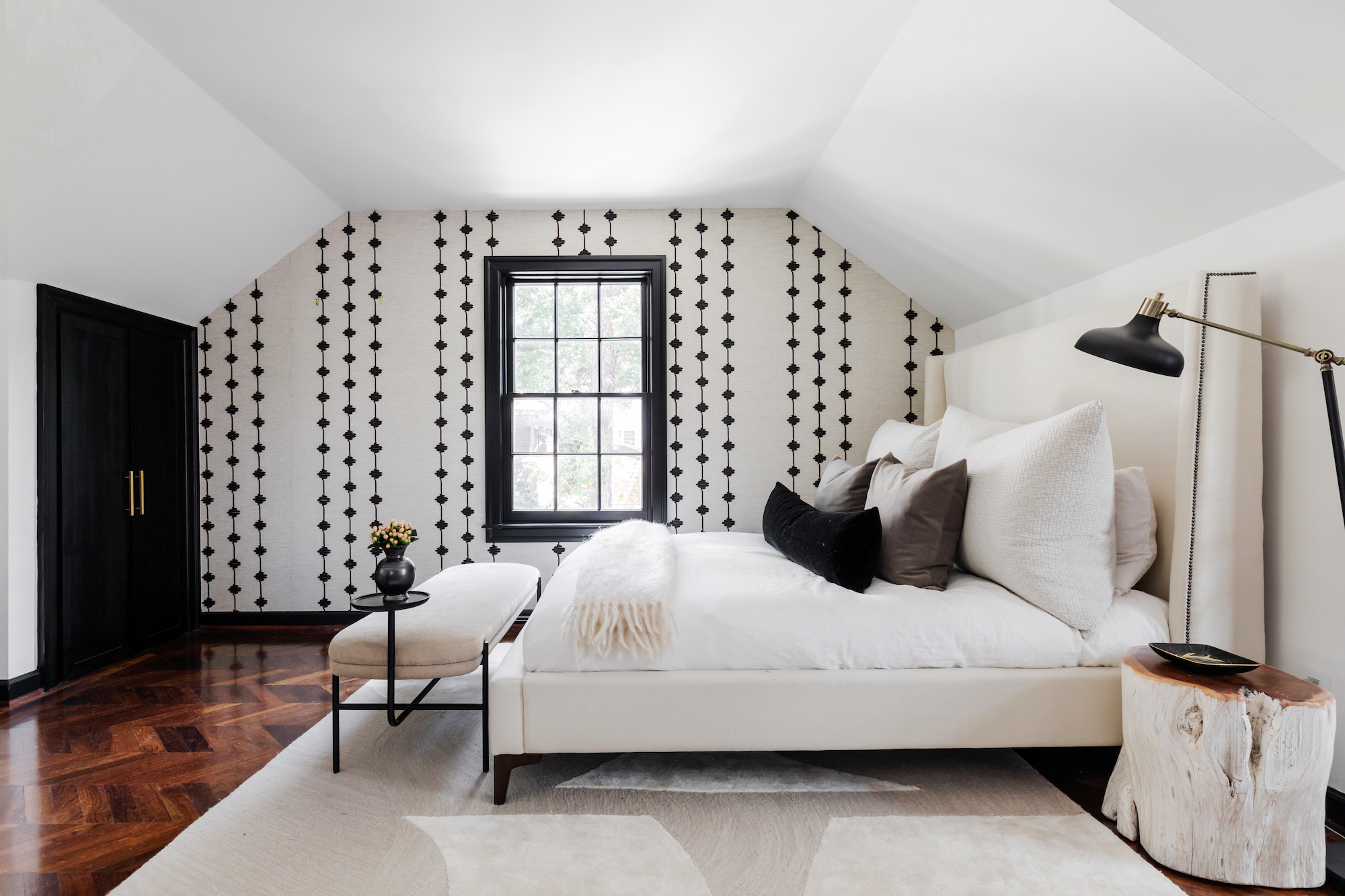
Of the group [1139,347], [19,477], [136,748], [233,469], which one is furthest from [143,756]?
[1139,347]

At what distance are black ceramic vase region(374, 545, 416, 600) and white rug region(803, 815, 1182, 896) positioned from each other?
1.44 metres

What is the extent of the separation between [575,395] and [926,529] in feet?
8.03

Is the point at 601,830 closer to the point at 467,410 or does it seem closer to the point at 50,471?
the point at 467,410

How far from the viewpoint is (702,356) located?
407 centimetres

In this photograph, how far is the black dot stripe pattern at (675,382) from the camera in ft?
13.4

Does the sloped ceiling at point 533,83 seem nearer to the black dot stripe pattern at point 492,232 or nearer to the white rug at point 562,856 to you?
the black dot stripe pattern at point 492,232

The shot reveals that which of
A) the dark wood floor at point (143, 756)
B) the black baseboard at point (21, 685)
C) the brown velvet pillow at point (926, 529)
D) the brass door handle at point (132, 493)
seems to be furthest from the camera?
the brass door handle at point (132, 493)

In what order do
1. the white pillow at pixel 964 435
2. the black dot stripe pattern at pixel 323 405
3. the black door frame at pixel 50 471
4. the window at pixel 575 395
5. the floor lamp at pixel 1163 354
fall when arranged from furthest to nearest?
1. the window at pixel 575 395
2. the black dot stripe pattern at pixel 323 405
3. the black door frame at pixel 50 471
4. the white pillow at pixel 964 435
5. the floor lamp at pixel 1163 354

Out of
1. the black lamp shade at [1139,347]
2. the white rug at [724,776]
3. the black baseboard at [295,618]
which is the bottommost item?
the white rug at [724,776]

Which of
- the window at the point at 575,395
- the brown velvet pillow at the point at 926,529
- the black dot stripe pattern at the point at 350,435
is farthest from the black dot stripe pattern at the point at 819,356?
the black dot stripe pattern at the point at 350,435

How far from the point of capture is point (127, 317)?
11.5 feet

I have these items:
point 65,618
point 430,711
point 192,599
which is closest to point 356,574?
point 192,599

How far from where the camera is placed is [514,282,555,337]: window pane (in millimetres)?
4199

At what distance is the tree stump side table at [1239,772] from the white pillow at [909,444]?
1246 mm
